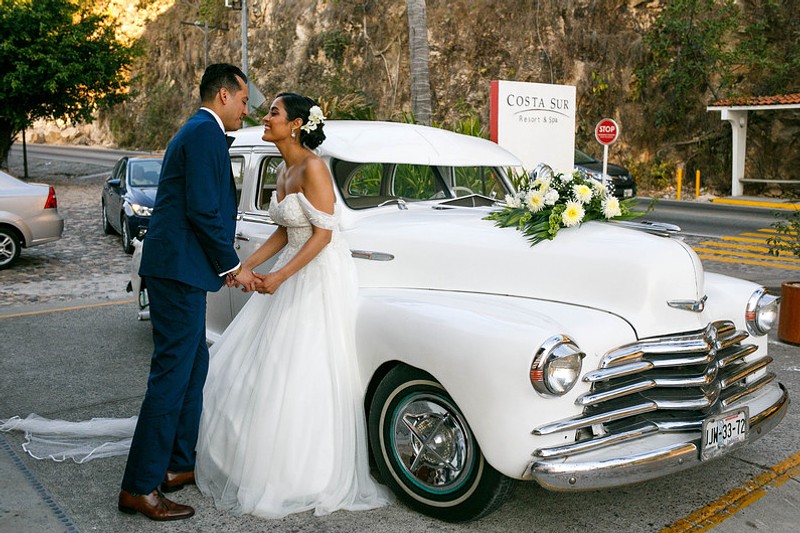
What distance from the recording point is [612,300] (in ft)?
13.0

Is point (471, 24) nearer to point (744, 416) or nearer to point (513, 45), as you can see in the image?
point (513, 45)

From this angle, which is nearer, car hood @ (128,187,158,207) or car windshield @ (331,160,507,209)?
car windshield @ (331,160,507,209)

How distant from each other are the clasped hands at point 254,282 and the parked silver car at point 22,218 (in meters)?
8.50

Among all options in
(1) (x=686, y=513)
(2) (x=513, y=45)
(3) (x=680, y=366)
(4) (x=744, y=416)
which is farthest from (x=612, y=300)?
(2) (x=513, y=45)

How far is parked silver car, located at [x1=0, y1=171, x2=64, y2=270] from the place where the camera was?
37.5ft

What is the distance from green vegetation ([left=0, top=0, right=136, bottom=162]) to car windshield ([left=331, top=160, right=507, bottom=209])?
896 inches

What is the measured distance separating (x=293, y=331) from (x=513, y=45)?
2960 cm

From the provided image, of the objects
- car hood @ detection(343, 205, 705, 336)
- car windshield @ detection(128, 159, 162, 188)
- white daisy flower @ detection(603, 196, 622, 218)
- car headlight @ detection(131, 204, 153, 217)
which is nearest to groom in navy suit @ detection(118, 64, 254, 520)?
car hood @ detection(343, 205, 705, 336)

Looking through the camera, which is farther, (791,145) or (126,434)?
(791,145)

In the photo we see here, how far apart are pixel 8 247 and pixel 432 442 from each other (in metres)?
9.73

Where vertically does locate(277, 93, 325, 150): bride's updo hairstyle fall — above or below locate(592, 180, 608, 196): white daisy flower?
above

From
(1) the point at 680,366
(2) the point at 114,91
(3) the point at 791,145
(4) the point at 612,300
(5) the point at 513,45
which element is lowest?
(1) the point at 680,366

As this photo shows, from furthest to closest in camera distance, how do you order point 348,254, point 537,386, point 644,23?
1. point 644,23
2. point 348,254
3. point 537,386

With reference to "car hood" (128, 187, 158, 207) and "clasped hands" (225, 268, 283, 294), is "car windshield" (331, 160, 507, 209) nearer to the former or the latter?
"clasped hands" (225, 268, 283, 294)
